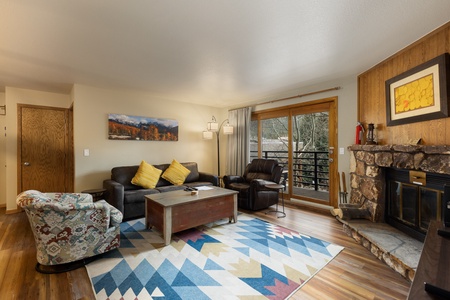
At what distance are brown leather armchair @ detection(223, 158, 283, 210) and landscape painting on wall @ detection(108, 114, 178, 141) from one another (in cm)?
182

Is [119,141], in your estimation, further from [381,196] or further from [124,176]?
[381,196]

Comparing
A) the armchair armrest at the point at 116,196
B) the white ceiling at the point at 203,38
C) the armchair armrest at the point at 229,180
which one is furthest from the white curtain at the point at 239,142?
the armchair armrest at the point at 116,196

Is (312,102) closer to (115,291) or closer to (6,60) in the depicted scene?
(115,291)

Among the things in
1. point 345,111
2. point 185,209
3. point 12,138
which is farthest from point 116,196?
point 345,111

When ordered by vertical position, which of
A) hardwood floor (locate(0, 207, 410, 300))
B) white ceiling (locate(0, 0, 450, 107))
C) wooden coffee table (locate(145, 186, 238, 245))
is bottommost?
hardwood floor (locate(0, 207, 410, 300))

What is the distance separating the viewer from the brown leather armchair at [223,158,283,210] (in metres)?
4.05

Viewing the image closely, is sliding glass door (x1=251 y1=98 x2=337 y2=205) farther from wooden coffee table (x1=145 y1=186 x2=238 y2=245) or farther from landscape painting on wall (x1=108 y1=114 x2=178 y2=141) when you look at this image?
landscape painting on wall (x1=108 y1=114 x2=178 y2=141)

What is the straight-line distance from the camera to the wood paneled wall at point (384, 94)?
2170 millimetres

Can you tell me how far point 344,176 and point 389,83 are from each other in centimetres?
163

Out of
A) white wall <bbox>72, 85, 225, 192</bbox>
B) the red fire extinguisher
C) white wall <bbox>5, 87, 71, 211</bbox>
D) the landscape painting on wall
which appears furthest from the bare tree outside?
white wall <bbox>5, 87, 71, 211</bbox>

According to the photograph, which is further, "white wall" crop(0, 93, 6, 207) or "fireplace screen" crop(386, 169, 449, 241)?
Result: "white wall" crop(0, 93, 6, 207)

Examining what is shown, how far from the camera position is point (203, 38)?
229cm

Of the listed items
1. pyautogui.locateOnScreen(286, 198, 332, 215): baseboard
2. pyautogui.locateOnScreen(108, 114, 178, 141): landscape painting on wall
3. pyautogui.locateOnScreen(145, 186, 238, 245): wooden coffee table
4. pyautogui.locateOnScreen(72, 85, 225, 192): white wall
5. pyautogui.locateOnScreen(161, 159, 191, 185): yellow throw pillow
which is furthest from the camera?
pyautogui.locateOnScreen(161, 159, 191, 185): yellow throw pillow

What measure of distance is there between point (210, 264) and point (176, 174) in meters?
2.59
